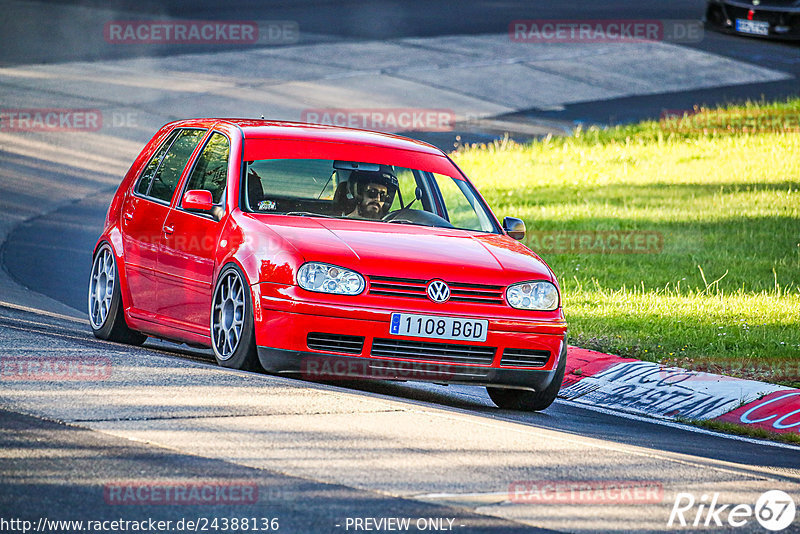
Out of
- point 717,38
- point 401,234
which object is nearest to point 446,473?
point 401,234

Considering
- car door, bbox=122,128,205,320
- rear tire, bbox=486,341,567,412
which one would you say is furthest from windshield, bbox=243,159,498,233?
rear tire, bbox=486,341,567,412

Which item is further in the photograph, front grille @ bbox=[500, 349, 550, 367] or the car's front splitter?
front grille @ bbox=[500, 349, 550, 367]

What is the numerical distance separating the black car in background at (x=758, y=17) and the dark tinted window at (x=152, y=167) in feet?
71.5

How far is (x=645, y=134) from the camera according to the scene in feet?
75.7

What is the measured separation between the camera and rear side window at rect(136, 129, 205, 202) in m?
9.35

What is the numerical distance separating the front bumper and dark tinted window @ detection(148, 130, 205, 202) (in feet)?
6.31

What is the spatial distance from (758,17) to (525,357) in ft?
76.5

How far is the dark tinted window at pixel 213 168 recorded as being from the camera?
28.8ft

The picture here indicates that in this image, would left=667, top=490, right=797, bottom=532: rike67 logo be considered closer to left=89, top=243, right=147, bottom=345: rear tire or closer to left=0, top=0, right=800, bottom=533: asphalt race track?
left=0, top=0, right=800, bottom=533: asphalt race track

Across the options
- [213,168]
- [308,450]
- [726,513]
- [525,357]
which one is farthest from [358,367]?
[726,513]

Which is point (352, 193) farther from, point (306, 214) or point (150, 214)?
point (150, 214)

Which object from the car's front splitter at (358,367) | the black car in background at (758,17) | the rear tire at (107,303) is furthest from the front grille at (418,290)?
the black car in background at (758,17)

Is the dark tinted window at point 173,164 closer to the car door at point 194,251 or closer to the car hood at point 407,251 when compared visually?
the car door at point 194,251

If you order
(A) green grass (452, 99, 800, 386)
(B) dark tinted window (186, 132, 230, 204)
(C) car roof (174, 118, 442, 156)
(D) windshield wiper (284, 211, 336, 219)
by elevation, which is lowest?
(A) green grass (452, 99, 800, 386)
